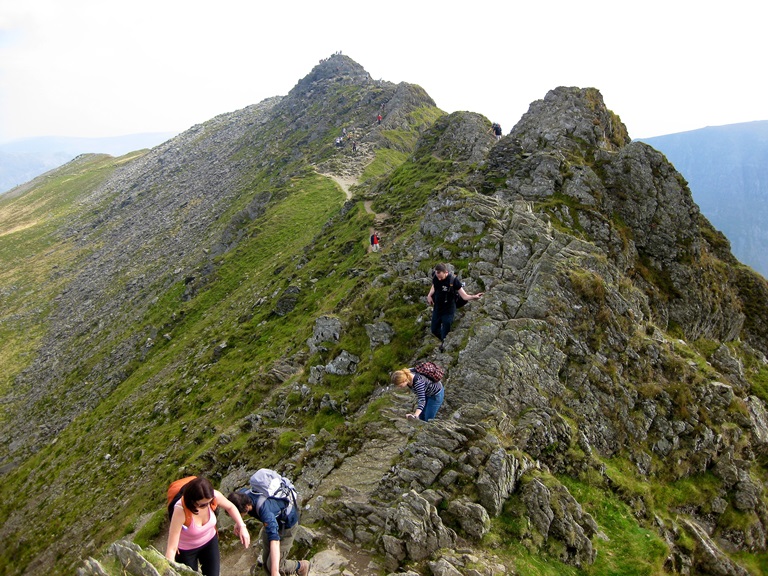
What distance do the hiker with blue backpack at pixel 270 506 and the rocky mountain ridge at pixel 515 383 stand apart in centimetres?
204

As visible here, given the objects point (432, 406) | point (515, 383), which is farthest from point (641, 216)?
point (432, 406)

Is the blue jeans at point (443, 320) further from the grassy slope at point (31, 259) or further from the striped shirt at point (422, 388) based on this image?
the grassy slope at point (31, 259)

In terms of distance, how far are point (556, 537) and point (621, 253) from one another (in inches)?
855

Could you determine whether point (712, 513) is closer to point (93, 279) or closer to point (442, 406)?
point (442, 406)

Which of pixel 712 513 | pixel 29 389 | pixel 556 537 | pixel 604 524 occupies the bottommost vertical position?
pixel 29 389

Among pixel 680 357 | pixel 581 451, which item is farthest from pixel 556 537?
pixel 680 357

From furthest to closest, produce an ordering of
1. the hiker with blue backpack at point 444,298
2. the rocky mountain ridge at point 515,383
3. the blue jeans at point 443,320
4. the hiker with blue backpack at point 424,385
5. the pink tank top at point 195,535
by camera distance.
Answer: the blue jeans at point 443,320 < the hiker with blue backpack at point 444,298 < the hiker with blue backpack at point 424,385 < the rocky mountain ridge at point 515,383 < the pink tank top at point 195,535

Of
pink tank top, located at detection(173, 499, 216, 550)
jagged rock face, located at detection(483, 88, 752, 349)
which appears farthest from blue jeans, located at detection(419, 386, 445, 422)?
jagged rock face, located at detection(483, 88, 752, 349)

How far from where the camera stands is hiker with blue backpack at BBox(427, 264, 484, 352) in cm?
1908

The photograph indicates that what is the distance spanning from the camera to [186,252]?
85750mm

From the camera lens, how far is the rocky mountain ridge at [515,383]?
43.3 ft

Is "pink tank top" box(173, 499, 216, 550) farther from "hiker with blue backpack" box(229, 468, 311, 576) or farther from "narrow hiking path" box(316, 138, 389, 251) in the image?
"narrow hiking path" box(316, 138, 389, 251)

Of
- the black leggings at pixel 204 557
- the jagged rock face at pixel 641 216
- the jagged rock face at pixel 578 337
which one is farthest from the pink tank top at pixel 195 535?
the jagged rock face at pixel 641 216

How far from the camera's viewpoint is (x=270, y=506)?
31.1 ft
